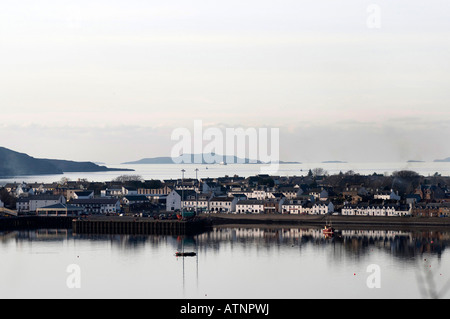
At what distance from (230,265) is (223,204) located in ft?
114

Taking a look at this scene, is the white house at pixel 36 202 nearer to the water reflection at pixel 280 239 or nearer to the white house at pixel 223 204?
the water reflection at pixel 280 239

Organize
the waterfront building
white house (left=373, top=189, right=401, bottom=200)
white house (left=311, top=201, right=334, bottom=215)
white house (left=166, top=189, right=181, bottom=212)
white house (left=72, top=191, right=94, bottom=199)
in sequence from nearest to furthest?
white house (left=311, top=201, right=334, bottom=215)
the waterfront building
white house (left=166, top=189, right=181, bottom=212)
white house (left=373, top=189, right=401, bottom=200)
white house (left=72, top=191, right=94, bottom=199)

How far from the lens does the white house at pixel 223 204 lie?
3039 inches

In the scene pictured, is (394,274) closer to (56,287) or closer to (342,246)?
(342,246)

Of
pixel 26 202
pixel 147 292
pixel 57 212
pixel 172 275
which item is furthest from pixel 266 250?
pixel 26 202

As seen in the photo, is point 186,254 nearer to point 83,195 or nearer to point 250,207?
point 250,207

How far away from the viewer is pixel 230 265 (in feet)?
142

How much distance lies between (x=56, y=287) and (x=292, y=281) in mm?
10315

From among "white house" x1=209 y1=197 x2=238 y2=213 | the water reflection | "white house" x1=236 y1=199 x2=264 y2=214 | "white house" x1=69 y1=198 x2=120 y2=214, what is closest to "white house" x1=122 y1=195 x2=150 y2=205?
"white house" x1=69 y1=198 x2=120 y2=214

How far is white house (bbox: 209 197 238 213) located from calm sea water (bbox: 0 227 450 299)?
1745 centimetres

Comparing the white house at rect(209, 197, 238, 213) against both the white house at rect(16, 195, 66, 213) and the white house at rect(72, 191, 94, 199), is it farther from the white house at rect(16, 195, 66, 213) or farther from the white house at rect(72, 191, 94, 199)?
the white house at rect(16, 195, 66, 213)

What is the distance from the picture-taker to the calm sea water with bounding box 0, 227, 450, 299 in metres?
36.2

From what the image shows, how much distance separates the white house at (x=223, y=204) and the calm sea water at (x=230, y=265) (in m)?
17.4
